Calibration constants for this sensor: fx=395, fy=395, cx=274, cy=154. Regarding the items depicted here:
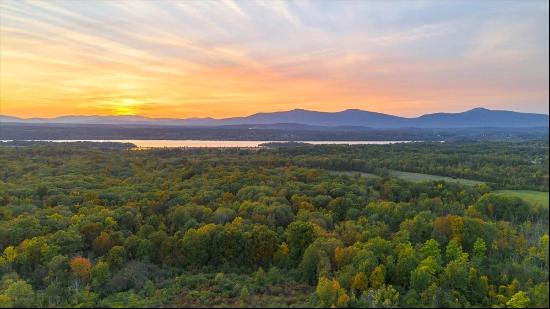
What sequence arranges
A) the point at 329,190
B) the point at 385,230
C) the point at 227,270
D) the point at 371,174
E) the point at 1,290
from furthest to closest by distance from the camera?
the point at 371,174, the point at 329,190, the point at 385,230, the point at 227,270, the point at 1,290

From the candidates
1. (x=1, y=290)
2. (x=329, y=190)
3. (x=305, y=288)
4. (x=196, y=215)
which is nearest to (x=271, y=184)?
(x=329, y=190)

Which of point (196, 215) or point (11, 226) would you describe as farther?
point (196, 215)

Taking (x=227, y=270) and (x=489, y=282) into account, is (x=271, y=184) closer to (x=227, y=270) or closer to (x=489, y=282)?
(x=227, y=270)

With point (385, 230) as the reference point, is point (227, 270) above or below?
below

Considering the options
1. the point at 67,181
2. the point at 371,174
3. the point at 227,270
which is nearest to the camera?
the point at 227,270

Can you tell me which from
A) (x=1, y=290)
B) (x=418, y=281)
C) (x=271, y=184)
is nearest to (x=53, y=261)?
(x=1, y=290)

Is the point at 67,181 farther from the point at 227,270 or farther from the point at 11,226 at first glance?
the point at 227,270
